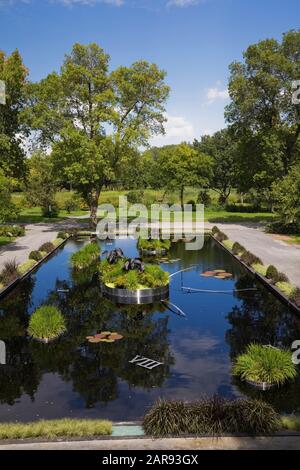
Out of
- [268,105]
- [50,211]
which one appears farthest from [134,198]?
[268,105]

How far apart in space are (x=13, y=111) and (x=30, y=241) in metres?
12.4

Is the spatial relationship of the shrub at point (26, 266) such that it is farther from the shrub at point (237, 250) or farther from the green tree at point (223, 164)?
Result: the green tree at point (223, 164)

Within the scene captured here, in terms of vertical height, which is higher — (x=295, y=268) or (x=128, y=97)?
(x=128, y=97)

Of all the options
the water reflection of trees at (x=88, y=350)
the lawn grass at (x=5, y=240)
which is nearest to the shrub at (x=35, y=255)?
the lawn grass at (x=5, y=240)

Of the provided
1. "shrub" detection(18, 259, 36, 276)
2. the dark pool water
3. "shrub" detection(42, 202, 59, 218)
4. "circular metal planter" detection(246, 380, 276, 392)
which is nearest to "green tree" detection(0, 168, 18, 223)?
"shrub" detection(18, 259, 36, 276)

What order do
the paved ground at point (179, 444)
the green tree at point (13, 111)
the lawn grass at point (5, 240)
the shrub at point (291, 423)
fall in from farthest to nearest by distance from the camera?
the green tree at point (13, 111) < the lawn grass at point (5, 240) < the shrub at point (291, 423) < the paved ground at point (179, 444)

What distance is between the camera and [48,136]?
124 ft

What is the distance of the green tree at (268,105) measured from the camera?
38.6 metres

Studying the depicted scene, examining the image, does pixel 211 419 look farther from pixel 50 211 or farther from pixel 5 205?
pixel 50 211

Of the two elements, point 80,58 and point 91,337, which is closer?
point 91,337

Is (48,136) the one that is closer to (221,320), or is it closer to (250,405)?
(221,320)

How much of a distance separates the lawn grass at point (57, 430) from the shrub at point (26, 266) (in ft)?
43.7
